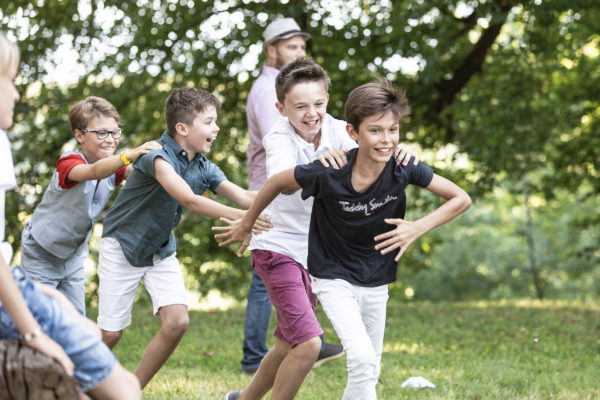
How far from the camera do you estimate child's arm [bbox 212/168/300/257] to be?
3670 mm

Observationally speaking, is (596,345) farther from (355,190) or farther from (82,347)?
(82,347)

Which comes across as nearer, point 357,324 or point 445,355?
point 357,324

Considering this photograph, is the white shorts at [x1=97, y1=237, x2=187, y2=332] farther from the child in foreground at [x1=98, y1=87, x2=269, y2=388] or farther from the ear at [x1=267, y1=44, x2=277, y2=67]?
the ear at [x1=267, y1=44, x2=277, y2=67]

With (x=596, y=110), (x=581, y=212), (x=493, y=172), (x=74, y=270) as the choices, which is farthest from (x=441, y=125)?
(x=581, y=212)

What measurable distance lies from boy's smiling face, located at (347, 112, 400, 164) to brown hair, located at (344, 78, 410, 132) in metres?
0.03

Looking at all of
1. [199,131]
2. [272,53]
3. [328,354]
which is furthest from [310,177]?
[328,354]

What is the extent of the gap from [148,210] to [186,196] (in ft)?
1.65

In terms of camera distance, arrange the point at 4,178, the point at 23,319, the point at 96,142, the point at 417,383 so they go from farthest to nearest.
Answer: the point at 417,383
the point at 96,142
the point at 4,178
the point at 23,319

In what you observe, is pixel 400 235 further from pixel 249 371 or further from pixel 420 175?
pixel 249 371

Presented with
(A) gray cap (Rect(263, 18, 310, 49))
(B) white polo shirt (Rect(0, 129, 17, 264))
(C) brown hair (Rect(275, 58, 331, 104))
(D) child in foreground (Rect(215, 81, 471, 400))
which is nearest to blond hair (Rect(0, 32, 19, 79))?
(B) white polo shirt (Rect(0, 129, 17, 264))

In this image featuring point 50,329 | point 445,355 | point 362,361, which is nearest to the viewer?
point 50,329

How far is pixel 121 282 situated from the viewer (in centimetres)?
428

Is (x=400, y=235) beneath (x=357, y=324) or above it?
above

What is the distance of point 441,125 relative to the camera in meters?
10.6
